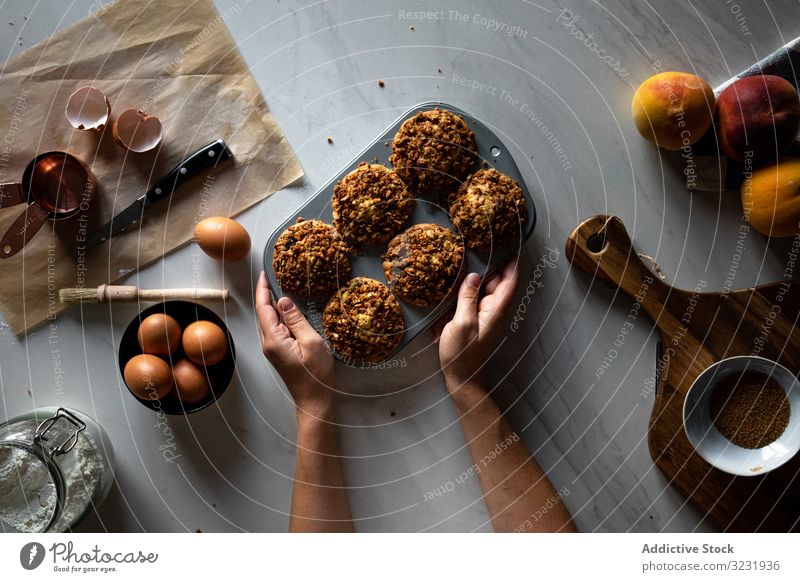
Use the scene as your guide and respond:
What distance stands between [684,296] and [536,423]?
298 mm

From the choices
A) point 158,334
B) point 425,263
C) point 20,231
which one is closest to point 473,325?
point 425,263

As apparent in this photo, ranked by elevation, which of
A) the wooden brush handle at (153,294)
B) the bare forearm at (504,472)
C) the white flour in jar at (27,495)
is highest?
the wooden brush handle at (153,294)

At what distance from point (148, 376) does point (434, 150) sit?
20.2 inches

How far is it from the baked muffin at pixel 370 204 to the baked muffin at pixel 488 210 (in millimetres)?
85

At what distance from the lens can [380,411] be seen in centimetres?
94

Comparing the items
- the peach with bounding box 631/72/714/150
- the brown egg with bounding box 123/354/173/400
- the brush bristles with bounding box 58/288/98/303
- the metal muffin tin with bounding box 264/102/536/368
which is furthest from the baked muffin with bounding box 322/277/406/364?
the peach with bounding box 631/72/714/150

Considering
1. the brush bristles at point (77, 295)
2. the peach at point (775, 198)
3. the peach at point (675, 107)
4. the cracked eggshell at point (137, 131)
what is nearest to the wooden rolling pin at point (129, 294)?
the brush bristles at point (77, 295)

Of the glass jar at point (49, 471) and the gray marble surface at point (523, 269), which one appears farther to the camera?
the gray marble surface at point (523, 269)

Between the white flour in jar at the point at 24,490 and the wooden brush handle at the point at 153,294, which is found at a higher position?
the wooden brush handle at the point at 153,294

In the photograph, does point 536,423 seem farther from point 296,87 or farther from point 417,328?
point 296,87

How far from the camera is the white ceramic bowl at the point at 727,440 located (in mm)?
836

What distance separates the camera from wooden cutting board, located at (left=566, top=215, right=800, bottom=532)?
89 cm

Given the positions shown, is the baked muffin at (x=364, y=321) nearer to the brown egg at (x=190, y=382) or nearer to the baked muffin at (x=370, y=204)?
the baked muffin at (x=370, y=204)

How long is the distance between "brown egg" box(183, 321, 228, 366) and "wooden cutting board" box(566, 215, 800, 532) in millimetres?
542
